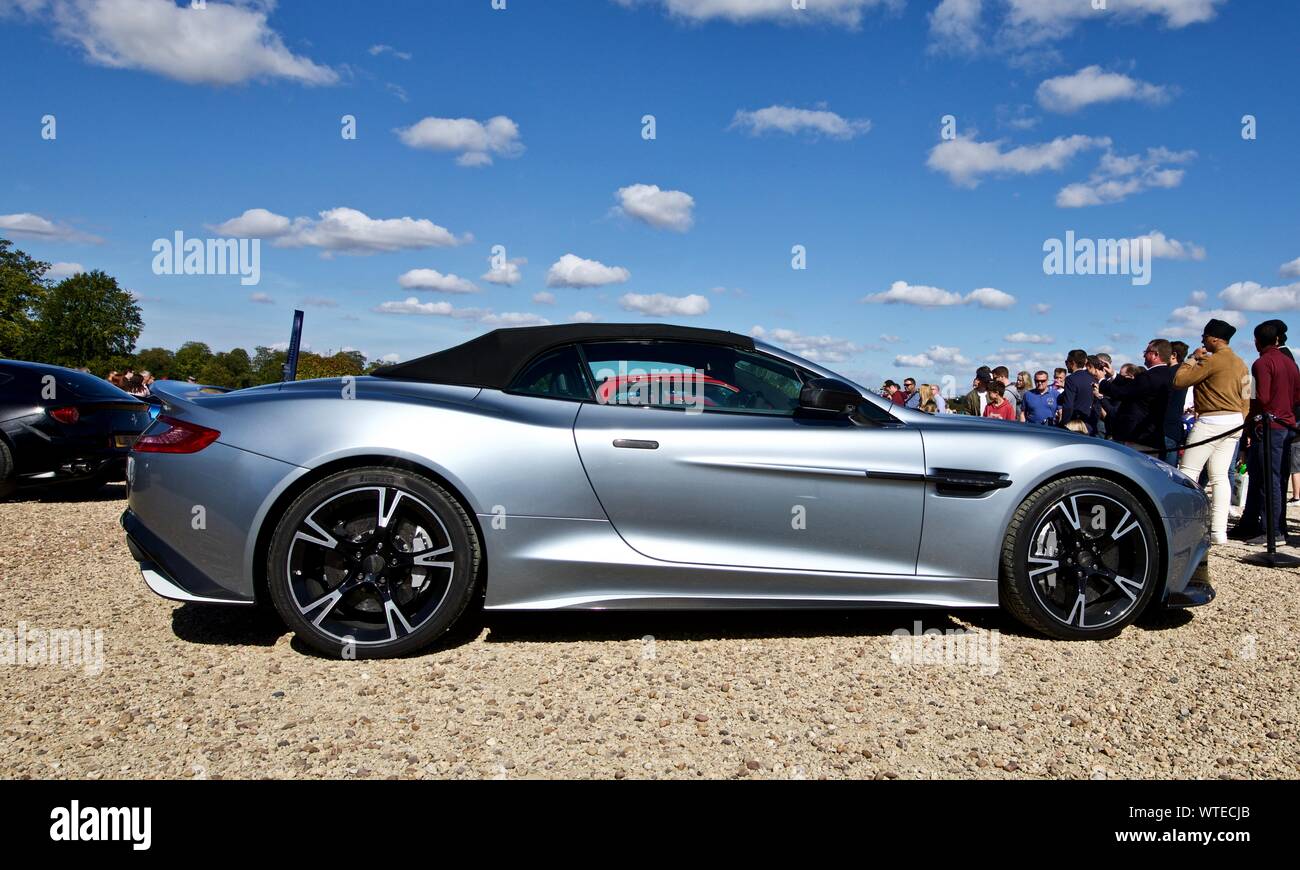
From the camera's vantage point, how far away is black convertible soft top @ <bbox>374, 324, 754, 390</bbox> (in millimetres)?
3477

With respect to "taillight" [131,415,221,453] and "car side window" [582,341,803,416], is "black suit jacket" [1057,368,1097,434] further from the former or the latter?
"taillight" [131,415,221,453]

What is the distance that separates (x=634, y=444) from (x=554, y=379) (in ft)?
1.64

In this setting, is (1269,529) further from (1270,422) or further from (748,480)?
(748,480)

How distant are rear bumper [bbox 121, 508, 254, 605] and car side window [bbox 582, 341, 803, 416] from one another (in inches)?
65.8

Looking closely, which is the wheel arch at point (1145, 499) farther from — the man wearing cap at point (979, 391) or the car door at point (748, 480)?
the man wearing cap at point (979, 391)

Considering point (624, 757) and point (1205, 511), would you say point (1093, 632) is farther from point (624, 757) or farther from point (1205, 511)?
point (624, 757)

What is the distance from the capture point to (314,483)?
123 inches

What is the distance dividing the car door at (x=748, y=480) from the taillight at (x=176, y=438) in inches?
57.4

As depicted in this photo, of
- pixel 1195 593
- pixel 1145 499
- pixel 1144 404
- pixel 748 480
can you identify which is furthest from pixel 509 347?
pixel 1144 404

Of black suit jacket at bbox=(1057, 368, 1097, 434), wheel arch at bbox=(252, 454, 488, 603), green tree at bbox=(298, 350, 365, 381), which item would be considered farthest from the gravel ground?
green tree at bbox=(298, 350, 365, 381)

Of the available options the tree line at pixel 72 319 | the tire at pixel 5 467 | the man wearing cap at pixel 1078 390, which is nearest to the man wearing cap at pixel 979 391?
the man wearing cap at pixel 1078 390

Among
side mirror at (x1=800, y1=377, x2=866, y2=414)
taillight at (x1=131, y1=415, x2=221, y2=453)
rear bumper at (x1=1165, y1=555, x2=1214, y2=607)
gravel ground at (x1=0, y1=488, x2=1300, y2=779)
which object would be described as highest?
side mirror at (x1=800, y1=377, x2=866, y2=414)

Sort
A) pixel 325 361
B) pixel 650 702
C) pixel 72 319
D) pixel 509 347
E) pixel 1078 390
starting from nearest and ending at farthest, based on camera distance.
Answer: pixel 650 702
pixel 509 347
pixel 1078 390
pixel 325 361
pixel 72 319

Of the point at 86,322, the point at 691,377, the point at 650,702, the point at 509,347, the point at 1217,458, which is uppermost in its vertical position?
the point at 86,322
